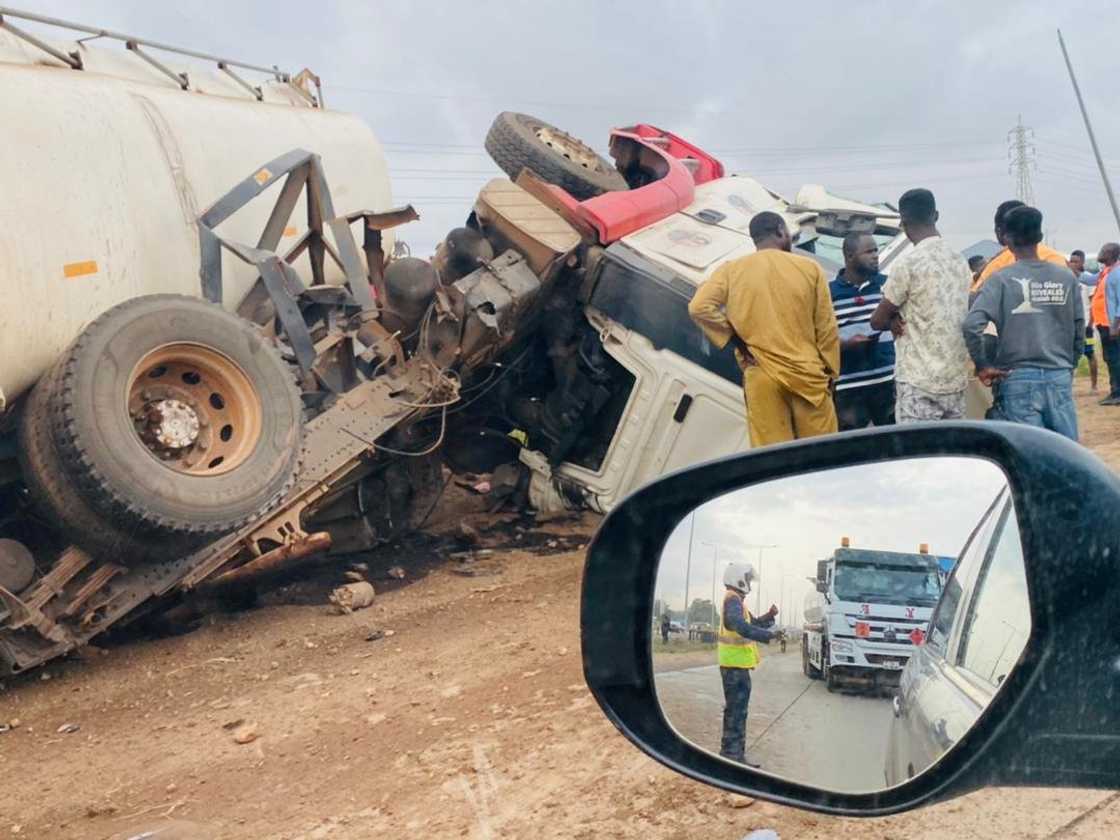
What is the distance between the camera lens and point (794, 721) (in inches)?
40.1

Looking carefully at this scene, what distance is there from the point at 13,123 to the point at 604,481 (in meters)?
3.06

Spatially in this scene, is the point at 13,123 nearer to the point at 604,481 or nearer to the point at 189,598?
the point at 189,598

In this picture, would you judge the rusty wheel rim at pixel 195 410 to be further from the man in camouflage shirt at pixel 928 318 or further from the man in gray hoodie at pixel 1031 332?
the man in gray hoodie at pixel 1031 332

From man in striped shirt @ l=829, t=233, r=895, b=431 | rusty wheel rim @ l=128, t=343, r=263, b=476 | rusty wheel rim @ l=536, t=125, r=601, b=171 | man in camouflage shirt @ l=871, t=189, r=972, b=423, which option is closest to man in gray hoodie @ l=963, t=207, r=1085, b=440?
man in camouflage shirt @ l=871, t=189, r=972, b=423

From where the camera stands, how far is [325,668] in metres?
3.99

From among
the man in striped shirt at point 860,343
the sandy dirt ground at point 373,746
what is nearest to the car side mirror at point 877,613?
the sandy dirt ground at point 373,746

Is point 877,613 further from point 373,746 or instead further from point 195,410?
point 195,410

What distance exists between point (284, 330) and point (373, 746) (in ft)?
8.43

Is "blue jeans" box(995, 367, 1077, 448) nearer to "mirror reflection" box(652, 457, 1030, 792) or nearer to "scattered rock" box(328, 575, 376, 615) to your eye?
"scattered rock" box(328, 575, 376, 615)

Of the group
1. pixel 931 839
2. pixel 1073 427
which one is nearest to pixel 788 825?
pixel 931 839

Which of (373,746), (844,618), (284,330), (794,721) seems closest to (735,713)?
(794,721)

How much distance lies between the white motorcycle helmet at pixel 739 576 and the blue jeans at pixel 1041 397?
10.9 ft

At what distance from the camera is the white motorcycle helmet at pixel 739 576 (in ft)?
3.28

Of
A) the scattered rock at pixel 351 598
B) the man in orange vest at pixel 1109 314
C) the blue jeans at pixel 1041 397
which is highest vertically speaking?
the man in orange vest at pixel 1109 314
